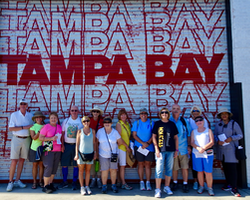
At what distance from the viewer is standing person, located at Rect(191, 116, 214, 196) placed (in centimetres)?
455

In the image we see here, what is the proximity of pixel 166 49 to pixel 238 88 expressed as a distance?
2202 millimetres

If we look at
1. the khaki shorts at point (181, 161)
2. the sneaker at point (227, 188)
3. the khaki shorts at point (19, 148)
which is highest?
the khaki shorts at point (19, 148)

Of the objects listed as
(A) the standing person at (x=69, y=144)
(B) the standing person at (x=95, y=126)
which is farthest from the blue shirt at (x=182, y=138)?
(A) the standing person at (x=69, y=144)

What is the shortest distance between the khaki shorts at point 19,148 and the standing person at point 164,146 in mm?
3218

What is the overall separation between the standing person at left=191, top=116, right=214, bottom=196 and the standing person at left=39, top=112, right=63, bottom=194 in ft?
10.3

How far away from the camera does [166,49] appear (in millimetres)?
5906

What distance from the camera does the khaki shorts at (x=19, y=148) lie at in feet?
16.6

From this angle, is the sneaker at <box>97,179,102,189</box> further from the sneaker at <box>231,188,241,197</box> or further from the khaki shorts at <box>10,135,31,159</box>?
the sneaker at <box>231,188,241,197</box>

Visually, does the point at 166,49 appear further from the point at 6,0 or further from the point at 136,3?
the point at 6,0

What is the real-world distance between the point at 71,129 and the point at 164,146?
7.41 ft

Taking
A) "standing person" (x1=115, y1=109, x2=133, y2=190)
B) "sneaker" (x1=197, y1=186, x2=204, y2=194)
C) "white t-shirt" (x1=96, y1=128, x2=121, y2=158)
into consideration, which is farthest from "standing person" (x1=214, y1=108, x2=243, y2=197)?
"white t-shirt" (x1=96, y1=128, x2=121, y2=158)

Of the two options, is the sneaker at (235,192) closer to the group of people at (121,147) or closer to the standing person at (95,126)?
the group of people at (121,147)

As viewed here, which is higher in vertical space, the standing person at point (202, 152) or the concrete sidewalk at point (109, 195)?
the standing person at point (202, 152)

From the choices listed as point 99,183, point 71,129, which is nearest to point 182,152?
point 99,183
